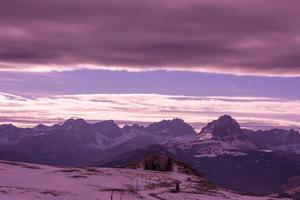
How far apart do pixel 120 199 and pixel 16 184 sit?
14.6m

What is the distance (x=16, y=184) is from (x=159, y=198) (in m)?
17.1

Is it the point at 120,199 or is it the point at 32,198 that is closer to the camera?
the point at 32,198

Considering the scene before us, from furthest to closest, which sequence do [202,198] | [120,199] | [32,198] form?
[202,198] → [120,199] → [32,198]

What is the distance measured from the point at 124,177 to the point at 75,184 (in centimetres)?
2528

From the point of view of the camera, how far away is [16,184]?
68.6 m

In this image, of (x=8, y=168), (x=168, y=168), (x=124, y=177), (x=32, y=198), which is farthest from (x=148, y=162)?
(x=32, y=198)

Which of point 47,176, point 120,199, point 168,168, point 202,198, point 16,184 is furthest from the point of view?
point 168,168

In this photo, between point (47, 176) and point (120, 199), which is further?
point (47, 176)

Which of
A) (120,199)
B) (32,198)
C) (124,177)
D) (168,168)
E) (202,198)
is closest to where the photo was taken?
(32,198)

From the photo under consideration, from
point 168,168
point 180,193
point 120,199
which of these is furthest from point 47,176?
point 168,168

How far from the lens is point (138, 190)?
80.2 metres

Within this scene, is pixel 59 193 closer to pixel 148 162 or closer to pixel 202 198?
pixel 202 198

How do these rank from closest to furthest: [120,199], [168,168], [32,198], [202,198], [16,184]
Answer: [32,198] < [120,199] < [16,184] < [202,198] < [168,168]

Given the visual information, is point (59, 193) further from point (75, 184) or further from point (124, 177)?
point (124, 177)
